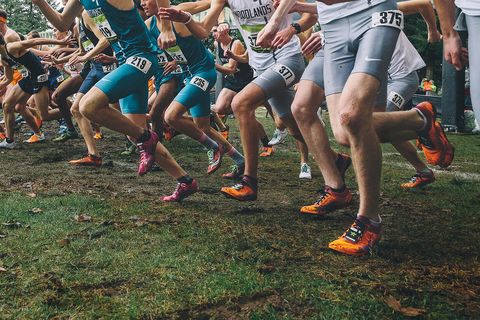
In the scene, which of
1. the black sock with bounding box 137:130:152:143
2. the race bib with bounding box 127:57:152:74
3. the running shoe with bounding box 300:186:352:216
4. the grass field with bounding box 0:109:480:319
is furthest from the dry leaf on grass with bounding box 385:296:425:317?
the race bib with bounding box 127:57:152:74

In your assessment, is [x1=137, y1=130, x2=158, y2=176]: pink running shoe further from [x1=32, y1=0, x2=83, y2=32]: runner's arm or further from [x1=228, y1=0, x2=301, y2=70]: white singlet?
[x1=32, y1=0, x2=83, y2=32]: runner's arm

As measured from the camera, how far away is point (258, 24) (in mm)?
5395

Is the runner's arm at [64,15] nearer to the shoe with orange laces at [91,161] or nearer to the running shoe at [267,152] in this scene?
the shoe with orange laces at [91,161]

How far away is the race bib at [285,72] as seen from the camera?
4922 mm

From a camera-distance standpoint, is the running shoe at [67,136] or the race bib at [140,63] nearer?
the race bib at [140,63]

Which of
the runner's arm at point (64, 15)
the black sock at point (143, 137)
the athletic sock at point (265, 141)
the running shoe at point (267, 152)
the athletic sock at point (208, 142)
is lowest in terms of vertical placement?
the running shoe at point (267, 152)

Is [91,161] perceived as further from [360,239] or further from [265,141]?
[360,239]

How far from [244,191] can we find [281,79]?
108cm

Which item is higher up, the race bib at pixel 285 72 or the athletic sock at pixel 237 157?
the race bib at pixel 285 72

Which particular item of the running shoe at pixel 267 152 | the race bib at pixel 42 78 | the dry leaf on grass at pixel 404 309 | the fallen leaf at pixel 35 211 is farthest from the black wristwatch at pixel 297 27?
the race bib at pixel 42 78

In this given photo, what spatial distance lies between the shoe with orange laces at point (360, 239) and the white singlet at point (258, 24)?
2449 millimetres

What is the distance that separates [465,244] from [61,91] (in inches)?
301

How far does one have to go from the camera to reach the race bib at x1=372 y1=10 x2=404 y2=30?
311 centimetres

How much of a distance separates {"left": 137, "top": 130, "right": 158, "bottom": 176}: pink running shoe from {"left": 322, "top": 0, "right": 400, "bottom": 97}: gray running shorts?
5.98ft
